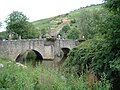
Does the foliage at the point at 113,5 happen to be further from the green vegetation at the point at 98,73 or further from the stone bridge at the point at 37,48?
the stone bridge at the point at 37,48

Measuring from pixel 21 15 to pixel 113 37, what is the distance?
5204 cm

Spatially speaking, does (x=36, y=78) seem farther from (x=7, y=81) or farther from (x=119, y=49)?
(x=119, y=49)

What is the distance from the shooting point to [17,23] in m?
60.1

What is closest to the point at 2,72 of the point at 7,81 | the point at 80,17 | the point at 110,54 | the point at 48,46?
the point at 7,81

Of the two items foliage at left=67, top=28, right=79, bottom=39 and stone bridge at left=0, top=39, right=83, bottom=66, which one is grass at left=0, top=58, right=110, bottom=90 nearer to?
stone bridge at left=0, top=39, right=83, bottom=66

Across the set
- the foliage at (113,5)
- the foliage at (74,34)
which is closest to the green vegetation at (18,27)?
the foliage at (74,34)

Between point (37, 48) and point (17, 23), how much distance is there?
10.5m

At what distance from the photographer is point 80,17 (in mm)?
66000

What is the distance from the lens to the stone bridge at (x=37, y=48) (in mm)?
45719

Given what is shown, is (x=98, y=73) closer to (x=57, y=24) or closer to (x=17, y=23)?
(x=17, y=23)

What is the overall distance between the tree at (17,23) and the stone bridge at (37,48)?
23.4ft

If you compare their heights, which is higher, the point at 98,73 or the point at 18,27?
the point at 18,27

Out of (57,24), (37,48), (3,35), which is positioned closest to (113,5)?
(37,48)

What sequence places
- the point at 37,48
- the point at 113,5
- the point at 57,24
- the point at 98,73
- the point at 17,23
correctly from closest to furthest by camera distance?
1. the point at 113,5
2. the point at 98,73
3. the point at 37,48
4. the point at 17,23
5. the point at 57,24
